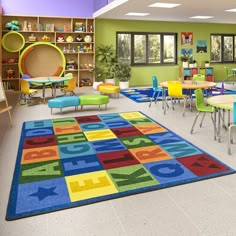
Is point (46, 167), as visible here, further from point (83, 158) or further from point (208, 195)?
point (208, 195)

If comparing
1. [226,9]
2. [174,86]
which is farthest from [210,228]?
[226,9]

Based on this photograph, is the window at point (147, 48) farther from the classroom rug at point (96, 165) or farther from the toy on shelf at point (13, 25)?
the classroom rug at point (96, 165)

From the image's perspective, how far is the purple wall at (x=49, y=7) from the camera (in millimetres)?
9883

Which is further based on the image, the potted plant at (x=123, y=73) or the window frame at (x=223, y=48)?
the window frame at (x=223, y=48)

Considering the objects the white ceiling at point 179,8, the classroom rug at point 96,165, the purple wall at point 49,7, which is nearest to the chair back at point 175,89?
the classroom rug at point 96,165

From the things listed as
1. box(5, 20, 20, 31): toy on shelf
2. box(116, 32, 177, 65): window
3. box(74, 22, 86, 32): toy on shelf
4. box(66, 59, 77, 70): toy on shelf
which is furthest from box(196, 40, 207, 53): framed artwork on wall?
box(5, 20, 20, 31): toy on shelf

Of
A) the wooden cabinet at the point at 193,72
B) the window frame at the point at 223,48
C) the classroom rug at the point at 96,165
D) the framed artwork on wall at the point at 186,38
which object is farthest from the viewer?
the window frame at the point at 223,48

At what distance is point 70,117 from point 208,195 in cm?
399

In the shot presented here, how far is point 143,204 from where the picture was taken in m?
2.73

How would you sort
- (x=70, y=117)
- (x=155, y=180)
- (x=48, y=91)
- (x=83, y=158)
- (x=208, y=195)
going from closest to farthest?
1. (x=208, y=195)
2. (x=155, y=180)
3. (x=83, y=158)
4. (x=70, y=117)
5. (x=48, y=91)

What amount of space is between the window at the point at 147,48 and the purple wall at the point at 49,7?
68.1 inches

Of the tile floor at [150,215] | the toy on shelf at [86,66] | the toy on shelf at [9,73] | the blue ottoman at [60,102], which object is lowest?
the tile floor at [150,215]

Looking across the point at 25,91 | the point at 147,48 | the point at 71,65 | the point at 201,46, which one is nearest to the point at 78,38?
the point at 71,65

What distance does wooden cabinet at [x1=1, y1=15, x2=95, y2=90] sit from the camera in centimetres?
1003
